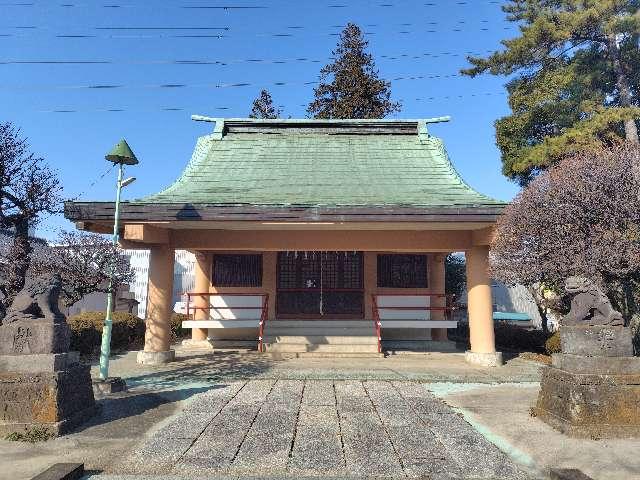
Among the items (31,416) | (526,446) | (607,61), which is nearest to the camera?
(526,446)

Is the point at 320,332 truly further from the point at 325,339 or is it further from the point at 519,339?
the point at 519,339

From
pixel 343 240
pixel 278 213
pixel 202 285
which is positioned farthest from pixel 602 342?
pixel 202 285

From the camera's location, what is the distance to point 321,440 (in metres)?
4.74


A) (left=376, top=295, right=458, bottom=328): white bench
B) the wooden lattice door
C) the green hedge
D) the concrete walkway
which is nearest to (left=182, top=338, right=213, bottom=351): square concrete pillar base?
the green hedge

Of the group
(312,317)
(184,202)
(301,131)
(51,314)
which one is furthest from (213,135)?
(51,314)

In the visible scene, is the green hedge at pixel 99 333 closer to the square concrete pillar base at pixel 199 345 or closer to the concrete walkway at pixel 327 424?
the square concrete pillar base at pixel 199 345

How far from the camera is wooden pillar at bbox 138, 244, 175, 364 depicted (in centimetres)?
1008

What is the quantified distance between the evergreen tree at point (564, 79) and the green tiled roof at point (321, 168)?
604 centimetres

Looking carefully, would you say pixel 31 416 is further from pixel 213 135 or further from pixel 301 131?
pixel 301 131

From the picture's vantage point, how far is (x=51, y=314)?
550cm

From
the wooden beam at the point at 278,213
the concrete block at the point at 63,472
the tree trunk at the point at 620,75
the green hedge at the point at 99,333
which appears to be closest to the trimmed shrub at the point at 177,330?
the green hedge at the point at 99,333

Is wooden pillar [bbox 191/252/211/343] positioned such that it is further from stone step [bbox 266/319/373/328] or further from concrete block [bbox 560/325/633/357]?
concrete block [bbox 560/325/633/357]

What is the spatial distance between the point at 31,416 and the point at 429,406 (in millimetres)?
5362

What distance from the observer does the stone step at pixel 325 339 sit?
12.1m
